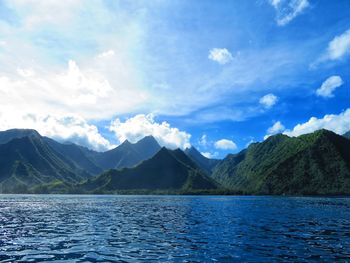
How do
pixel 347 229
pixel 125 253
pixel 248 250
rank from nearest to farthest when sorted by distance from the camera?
pixel 125 253, pixel 248 250, pixel 347 229

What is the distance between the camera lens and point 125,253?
125 ft

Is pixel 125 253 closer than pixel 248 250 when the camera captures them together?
Yes

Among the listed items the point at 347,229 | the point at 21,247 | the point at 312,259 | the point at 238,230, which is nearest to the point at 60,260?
the point at 21,247

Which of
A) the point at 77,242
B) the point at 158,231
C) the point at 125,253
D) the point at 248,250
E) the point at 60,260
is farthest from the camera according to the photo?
the point at 158,231

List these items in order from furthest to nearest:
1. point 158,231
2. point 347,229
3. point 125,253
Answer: point 347,229 → point 158,231 → point 125,253

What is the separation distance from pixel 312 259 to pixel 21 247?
1267 inches

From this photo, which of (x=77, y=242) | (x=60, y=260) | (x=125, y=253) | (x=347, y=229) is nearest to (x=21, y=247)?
(x=77, y=242)

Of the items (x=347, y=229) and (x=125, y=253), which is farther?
(x=347, y=229)

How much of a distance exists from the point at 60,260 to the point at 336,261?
27.0 meters

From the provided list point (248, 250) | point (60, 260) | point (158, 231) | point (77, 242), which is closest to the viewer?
point (60, 260)

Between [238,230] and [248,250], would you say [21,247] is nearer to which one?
[248,250]

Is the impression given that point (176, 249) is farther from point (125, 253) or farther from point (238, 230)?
point (238, 230)

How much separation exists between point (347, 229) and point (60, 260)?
5133 centimetres

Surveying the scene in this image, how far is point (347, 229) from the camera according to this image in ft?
208
